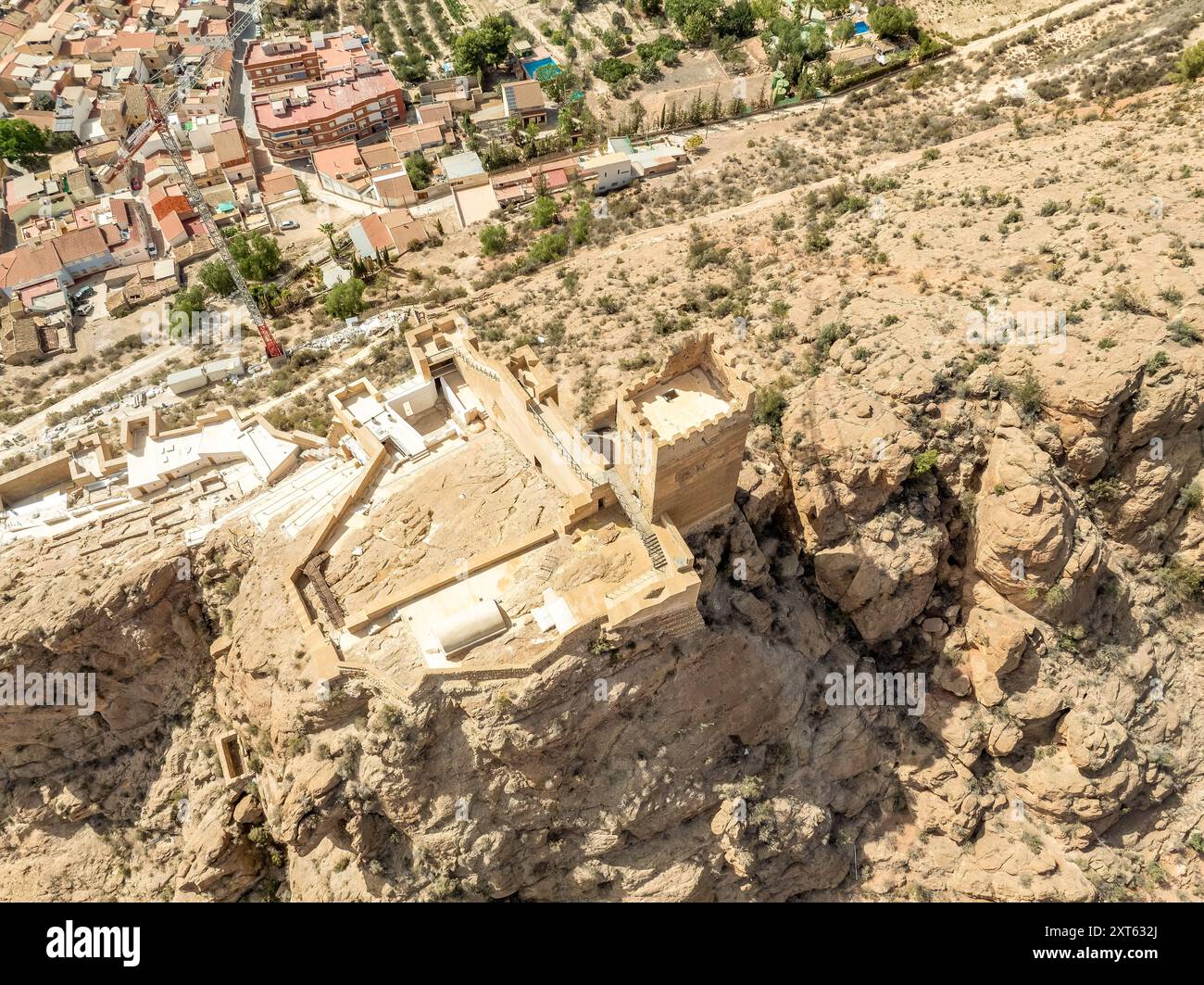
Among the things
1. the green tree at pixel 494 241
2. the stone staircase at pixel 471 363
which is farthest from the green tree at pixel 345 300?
the stone staircase at pixel 471 363

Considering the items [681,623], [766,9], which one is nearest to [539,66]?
[766,9]

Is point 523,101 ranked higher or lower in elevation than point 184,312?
higher

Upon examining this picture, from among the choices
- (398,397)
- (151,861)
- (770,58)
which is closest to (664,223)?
(398,397)

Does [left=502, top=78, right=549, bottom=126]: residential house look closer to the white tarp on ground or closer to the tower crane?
the tower crane

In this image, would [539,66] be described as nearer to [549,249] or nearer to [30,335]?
[549,249]

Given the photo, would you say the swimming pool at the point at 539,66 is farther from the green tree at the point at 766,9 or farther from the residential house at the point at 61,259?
the residential house at the point at 61,259

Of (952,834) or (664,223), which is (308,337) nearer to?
(664,223)
